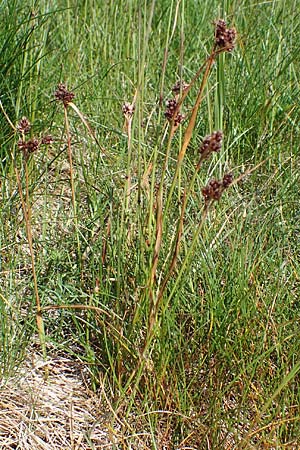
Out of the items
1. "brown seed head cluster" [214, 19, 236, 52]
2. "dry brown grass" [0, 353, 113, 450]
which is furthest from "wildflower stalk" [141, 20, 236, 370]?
"dry brown grass" [0, 353, 113, 450]

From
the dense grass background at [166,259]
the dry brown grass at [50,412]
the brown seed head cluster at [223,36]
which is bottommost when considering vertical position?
the dry brown grass at [50,412]

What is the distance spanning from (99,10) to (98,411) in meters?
2.03

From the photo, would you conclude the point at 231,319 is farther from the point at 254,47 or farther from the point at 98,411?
the point at 254,47

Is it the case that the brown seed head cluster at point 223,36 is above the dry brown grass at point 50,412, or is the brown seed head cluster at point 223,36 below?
above

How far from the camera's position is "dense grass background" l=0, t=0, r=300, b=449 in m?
1.95

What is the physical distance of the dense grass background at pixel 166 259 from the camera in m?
1.95

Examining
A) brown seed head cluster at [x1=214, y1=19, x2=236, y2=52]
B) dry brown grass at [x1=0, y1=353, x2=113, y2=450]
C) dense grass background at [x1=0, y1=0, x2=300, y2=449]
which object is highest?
brown seed head cluster at [x1=214, y1=19, x2=236, y2=52]

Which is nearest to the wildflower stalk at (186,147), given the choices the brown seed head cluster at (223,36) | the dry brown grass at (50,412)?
the brown seed head cluster at (223,36)

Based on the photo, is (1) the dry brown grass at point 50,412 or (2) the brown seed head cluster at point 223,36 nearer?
(2) the brown seed head cluster at point 223,36

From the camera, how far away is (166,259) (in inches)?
80.2

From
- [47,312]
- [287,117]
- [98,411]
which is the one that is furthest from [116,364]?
[287,117]

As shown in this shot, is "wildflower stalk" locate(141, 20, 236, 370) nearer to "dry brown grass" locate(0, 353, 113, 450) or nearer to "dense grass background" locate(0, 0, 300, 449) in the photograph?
"dense grass background" locate(0, 0, 300, 449)

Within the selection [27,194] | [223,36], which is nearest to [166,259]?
[27,194]

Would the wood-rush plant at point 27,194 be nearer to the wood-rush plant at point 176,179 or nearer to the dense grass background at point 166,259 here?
the dense grass background at point 166,259
